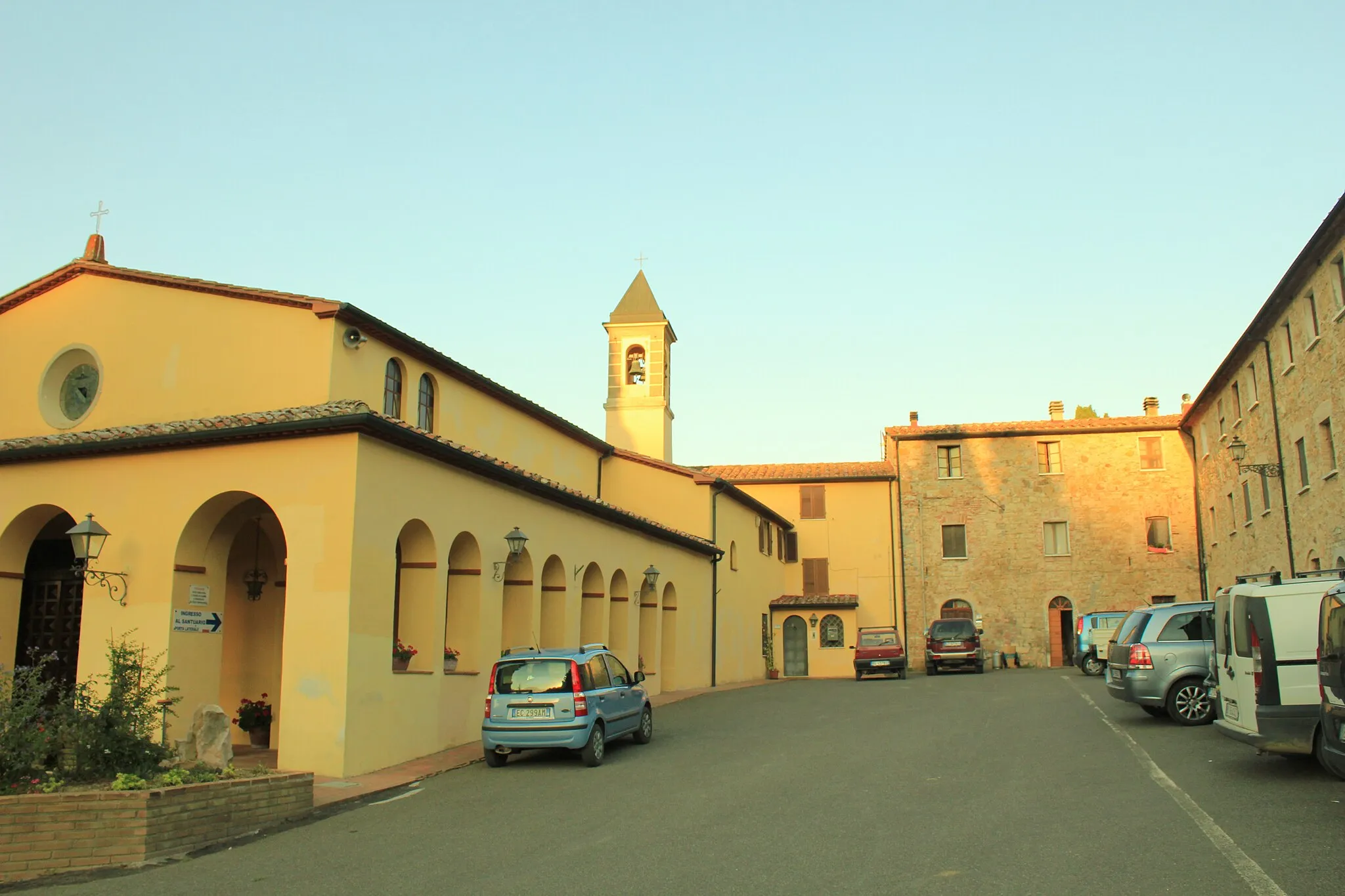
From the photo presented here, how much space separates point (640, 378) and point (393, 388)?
19029 millimetres

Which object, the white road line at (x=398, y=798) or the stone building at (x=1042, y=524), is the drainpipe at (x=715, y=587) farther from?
the white road line at (x=398, y=798)

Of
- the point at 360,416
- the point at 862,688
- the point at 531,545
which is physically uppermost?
the point at 360,416

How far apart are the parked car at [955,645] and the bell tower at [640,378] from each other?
1106cm

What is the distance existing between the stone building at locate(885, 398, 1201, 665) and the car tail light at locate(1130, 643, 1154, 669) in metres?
27.4

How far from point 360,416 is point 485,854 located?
6.53m

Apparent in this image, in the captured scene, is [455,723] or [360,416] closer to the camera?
[360,416]

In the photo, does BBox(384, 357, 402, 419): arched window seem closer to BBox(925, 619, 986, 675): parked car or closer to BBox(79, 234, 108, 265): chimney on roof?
BBox(79, 234, 108, 265): chimney on roof

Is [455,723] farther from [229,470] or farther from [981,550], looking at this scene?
[981,550]

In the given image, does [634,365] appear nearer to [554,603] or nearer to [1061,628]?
[554,603]

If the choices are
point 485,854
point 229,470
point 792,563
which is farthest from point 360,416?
point 792,563

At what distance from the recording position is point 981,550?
1689 inches

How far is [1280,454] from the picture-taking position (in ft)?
86.0

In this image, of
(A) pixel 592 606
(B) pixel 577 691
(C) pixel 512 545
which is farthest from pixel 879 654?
(B) pixel 577 691

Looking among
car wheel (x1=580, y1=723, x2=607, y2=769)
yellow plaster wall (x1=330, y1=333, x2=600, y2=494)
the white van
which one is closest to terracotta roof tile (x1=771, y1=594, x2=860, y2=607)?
yellow plaster wall (x1=330, y1=333, x2=600, y2=494)
